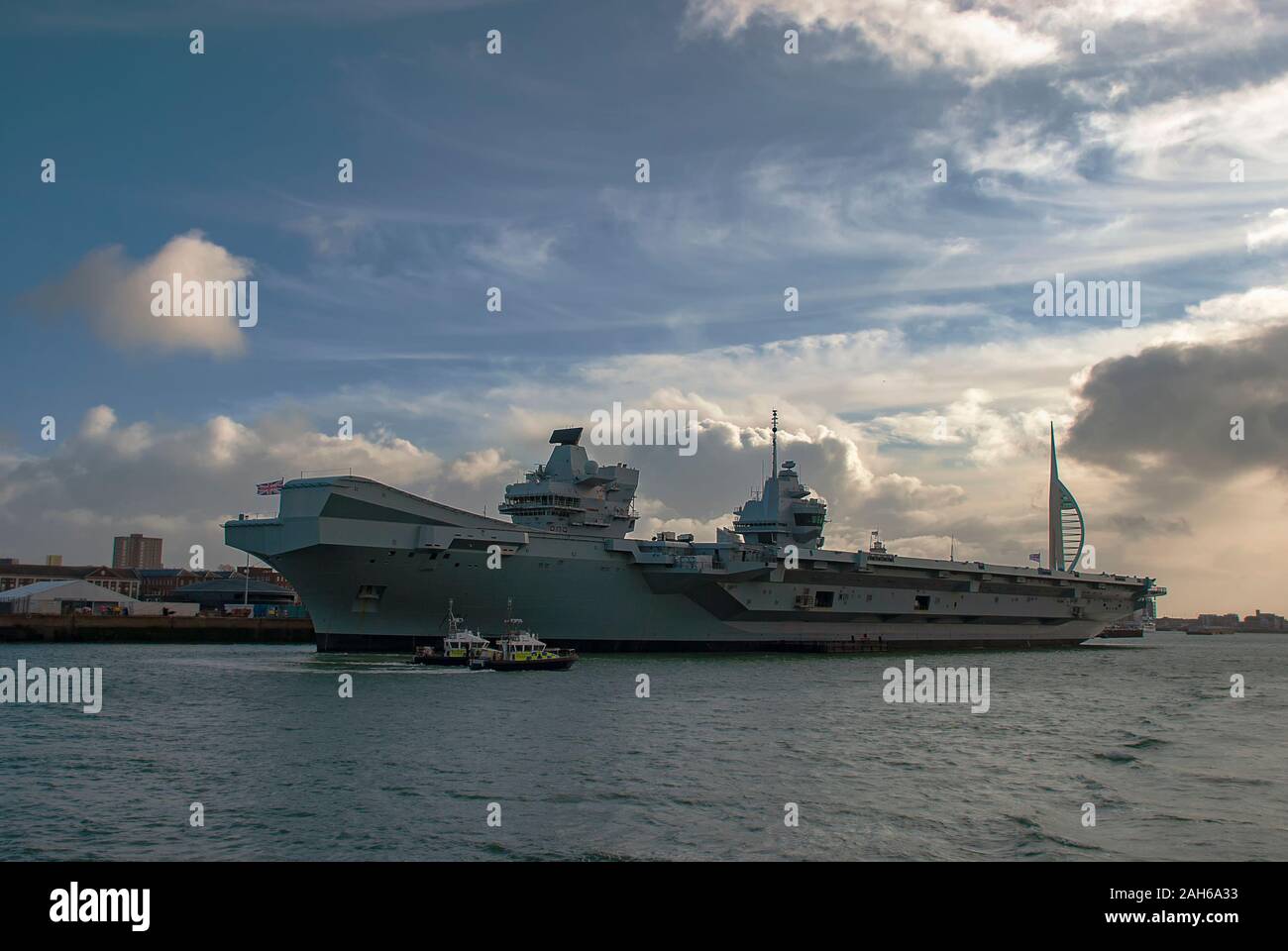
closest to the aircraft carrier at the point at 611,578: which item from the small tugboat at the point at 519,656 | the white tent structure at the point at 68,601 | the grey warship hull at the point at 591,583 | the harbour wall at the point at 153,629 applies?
the grey warship hull at the point at 591,583

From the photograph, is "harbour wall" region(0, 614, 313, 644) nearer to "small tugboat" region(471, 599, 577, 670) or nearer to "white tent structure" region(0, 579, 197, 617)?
"white tent structure" region(0, 579, 197, 617)

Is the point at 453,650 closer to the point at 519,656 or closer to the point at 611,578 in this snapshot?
the point at 519,656

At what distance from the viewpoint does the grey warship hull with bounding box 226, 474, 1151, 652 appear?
1383 inches

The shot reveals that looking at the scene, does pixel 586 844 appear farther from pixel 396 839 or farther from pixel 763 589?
pixel 763 589

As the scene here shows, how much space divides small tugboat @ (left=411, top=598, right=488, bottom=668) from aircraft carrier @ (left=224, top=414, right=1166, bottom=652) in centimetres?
135

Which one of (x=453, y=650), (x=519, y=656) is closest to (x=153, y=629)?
(x=453, y=650)

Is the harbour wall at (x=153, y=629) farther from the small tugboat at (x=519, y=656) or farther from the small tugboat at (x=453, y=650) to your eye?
the small tugboat at (x=519, y=656)

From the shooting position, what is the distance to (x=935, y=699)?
1168 inches

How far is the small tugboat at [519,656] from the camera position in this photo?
33875 mm
